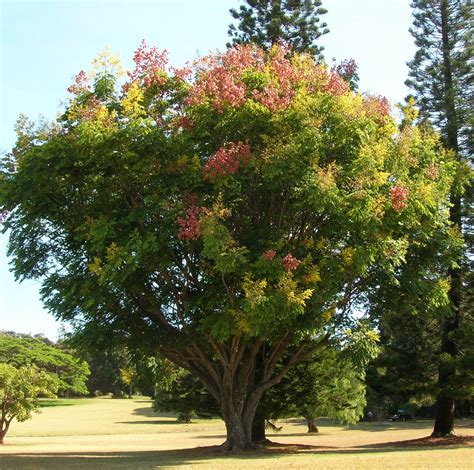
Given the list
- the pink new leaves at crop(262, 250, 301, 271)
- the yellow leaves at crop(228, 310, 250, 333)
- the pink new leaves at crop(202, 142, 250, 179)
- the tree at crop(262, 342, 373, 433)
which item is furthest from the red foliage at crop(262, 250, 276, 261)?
the tree at crop(262, 342, 373, 433)

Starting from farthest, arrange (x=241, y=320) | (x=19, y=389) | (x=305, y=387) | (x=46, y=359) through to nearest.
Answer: (x=46, y=359), (x=19, y=389), (x=305, y=387), (x=241, y=320)

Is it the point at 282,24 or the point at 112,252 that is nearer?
the point at 112,252

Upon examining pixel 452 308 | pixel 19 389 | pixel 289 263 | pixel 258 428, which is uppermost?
pixel 289 263

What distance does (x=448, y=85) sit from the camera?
24.1 m

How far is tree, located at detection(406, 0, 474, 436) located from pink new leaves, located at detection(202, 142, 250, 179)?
1098 centimetres

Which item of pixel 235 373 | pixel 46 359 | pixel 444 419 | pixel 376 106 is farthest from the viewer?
pixel 46 359

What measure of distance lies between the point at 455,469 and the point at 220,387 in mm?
8451

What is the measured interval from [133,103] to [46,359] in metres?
58.4

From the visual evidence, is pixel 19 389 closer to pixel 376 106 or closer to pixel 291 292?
pixel 291 292

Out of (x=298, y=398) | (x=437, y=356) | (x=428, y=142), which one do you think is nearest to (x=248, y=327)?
(x=428, y=142)

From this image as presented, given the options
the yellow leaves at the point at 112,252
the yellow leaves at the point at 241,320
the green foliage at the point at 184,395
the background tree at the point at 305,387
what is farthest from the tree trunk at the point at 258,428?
the yellow leaves at the point at 112,252

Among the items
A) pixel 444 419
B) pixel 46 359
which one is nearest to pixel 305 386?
pixel 444 419

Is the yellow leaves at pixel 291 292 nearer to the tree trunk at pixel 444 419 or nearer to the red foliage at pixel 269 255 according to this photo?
the red foliage at pixel 269 255

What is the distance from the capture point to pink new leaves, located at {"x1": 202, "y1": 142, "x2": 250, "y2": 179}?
13.6 metres
